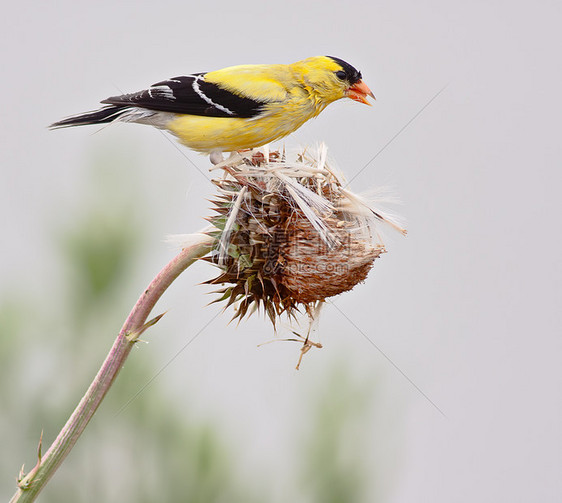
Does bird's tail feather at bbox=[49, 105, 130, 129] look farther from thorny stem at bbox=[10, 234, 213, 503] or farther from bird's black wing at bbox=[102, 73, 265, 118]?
thorny stem at bbox=[10, 234, 213, 503]

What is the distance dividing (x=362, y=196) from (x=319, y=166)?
14cm

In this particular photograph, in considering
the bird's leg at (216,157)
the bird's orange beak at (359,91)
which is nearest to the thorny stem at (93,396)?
the bird's leg at (216,157)

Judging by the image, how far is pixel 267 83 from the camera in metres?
1.73

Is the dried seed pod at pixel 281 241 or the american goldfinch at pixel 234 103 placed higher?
the american goldfinch at pixel 234 103

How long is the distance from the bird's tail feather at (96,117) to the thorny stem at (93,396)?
14.9 inches

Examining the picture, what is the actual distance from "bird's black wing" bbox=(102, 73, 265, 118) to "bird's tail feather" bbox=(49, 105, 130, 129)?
2cm

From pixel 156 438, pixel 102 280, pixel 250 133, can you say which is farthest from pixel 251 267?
pixel 156 438

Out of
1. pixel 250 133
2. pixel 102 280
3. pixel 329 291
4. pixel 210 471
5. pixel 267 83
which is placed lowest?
pixel 210 471

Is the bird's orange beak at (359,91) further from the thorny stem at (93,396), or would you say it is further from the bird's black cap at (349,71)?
the thorny stem at (93,396)

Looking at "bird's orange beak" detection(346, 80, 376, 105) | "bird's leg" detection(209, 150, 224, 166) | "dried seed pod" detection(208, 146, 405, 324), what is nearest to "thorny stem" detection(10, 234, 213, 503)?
"dried seed pod" detection(208, 146, 405, 324)

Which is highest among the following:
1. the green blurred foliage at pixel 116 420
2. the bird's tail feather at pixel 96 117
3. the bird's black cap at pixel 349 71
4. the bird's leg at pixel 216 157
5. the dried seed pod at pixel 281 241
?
the bird's black cap at pixel 349 71

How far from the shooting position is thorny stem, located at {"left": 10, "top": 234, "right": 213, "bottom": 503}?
1.56 metres

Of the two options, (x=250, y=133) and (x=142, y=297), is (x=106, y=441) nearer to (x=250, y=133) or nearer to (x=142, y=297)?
(x=142, y=297)

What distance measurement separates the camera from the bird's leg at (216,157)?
1767 mm
